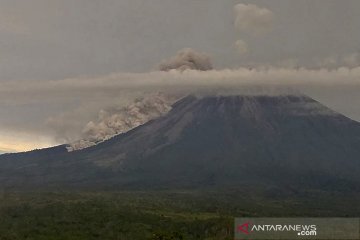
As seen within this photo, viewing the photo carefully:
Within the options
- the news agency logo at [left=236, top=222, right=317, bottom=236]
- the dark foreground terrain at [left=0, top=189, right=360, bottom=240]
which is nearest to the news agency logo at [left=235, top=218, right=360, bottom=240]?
the news agency logo at [left=236, top=222, right=317, bottom=236]

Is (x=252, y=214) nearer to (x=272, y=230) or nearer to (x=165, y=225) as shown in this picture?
(x=165, y=225)

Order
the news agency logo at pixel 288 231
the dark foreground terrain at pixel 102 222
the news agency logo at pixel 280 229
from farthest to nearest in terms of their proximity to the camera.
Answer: the dark foreground terrain at pixel 102 222 → the news agency logo at pixel 280 229 → the news agency logo at pixel 288 231

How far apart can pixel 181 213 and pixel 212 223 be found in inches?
1244

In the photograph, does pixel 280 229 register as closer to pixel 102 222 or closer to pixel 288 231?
pixel 288 231

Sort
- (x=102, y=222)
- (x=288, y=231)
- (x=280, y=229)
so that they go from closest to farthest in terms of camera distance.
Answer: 1. (x=288, y=231)
2. (x=280, y=229)
3. (x=102, y=222)

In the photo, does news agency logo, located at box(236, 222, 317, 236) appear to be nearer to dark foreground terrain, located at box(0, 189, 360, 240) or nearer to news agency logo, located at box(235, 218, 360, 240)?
news agency logo, located at box(235, 218, 360, 240)

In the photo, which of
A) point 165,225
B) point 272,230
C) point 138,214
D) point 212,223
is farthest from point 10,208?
point 272,230

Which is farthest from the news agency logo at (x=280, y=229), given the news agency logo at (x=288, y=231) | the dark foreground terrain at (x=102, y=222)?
the dark foreground terrain at (x=102, y=222)

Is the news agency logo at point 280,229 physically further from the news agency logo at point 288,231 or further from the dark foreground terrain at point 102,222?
the dark foreground terrain at point 102,222

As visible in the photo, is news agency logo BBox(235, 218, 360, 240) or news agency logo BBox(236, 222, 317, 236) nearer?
news agency logo BBox(235, 218, 360, 240)

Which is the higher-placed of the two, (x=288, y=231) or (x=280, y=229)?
(x=280, y=229)

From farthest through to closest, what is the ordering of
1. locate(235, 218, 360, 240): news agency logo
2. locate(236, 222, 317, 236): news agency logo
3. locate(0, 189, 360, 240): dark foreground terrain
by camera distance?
locate(0, 189, 360, 240): dark foreground terrain < locate(236, 222, 317, 236): news agency logo < locate(235, 218, 360, 240): news agency logo

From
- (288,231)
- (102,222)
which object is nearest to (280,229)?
(288,231)

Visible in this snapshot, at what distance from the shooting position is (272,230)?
11238cm
